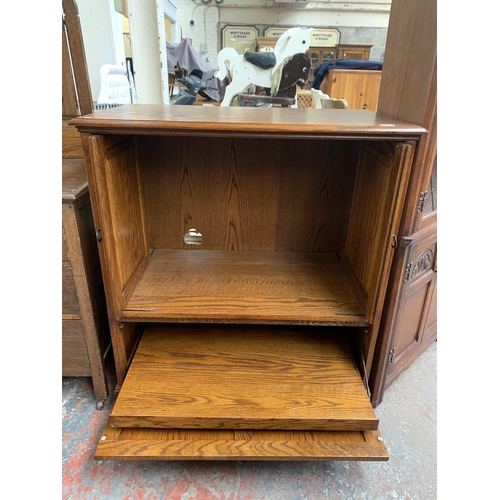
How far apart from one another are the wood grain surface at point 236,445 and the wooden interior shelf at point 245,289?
1.03ft

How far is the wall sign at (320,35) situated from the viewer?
7941 mm

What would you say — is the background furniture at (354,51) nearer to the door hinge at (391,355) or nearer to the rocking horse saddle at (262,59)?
the rocking horse saddle at (262,59)

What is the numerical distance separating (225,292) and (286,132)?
56 centimetres

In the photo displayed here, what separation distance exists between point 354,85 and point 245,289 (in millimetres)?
4103

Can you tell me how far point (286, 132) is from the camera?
2.89 feet

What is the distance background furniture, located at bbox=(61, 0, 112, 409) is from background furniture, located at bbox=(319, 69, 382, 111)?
12.5ft

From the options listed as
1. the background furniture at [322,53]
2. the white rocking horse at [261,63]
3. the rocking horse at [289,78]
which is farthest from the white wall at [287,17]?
the rocking horse at [289,78]

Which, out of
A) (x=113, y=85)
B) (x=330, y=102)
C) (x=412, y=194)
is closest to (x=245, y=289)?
(x=412, y=194)

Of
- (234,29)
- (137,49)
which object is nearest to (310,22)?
(234,29)

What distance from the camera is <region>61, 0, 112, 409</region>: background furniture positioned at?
42.1 inches

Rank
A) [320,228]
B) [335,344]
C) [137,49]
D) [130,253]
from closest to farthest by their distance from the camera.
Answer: [130,253] → [335,344] → [320,228] → [137,49]

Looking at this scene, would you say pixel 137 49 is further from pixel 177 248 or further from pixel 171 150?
pixel 177 248

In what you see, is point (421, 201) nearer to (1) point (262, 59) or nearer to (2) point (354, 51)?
(1) point (262, 59)

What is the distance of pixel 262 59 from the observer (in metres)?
3.04
